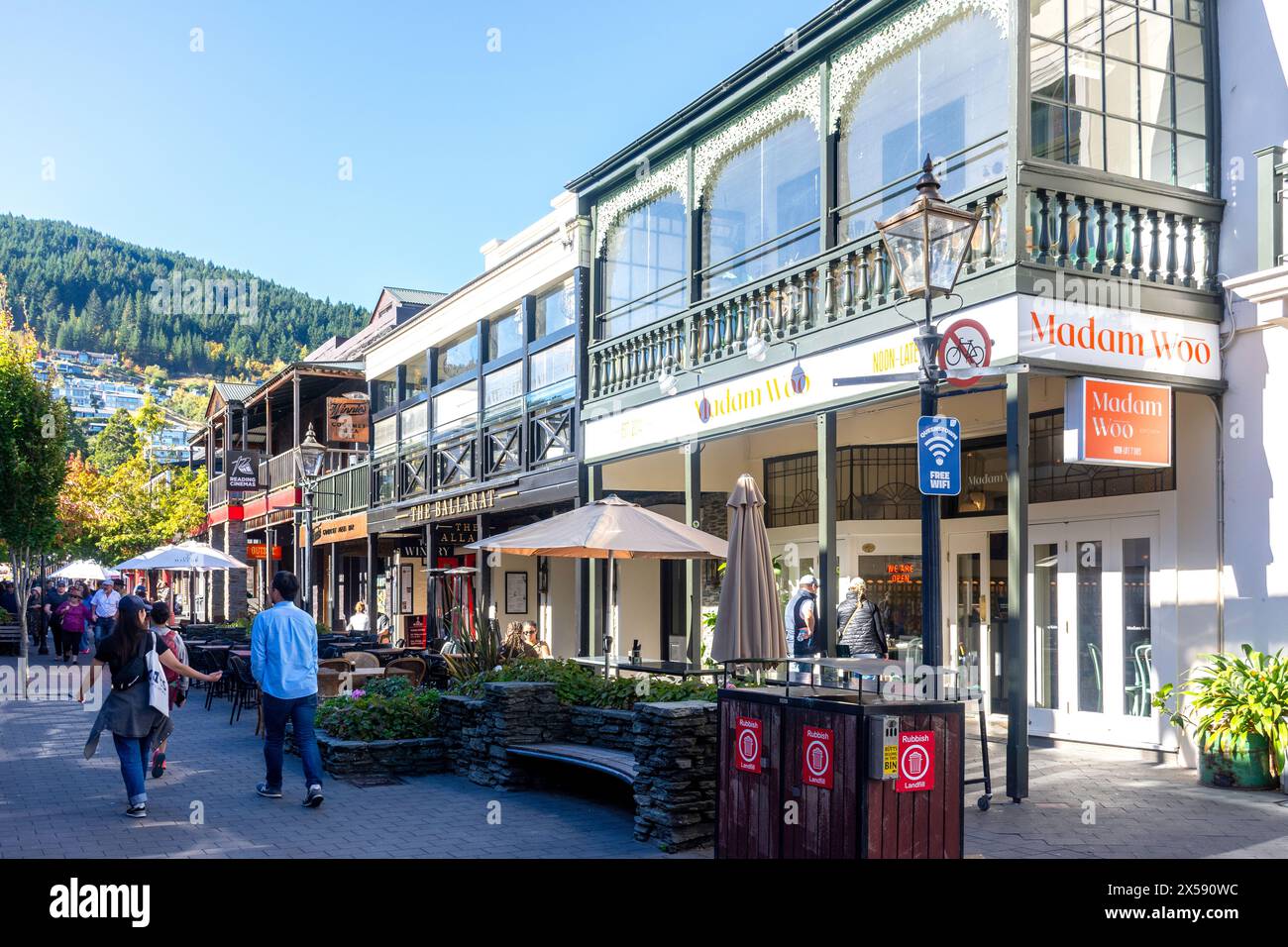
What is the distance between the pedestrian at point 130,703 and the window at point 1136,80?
8267 millimetres

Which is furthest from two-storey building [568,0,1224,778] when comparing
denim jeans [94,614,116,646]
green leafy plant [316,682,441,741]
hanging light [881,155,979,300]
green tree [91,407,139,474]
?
green tree [91,407,139,474]

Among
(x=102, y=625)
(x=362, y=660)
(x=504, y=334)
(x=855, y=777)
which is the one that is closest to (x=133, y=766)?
(x=855, y=777)

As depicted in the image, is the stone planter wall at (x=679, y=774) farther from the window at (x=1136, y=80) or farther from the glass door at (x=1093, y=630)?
the window at (x=1136, y=80)

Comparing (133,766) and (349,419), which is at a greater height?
(349,419)

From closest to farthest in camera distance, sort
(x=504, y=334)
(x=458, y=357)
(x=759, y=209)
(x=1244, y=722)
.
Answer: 1. (x=1244, y=722)
2. (x=759, y=209)
3. (x=504, y=334)
4. (x=458, y=357)

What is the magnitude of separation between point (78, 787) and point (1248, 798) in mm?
9009

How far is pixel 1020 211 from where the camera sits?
9883 millimetres

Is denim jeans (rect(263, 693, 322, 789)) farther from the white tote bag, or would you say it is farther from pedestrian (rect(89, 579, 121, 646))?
pedestrian (rect(89, 579, 121, 646))

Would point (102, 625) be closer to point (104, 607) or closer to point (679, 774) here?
point (104, 607)

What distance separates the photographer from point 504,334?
2136 centimetres

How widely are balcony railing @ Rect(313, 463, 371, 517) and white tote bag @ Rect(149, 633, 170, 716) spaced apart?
18.3 m

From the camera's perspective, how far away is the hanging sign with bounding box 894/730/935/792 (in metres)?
5.95

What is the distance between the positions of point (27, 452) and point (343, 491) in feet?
24.0
